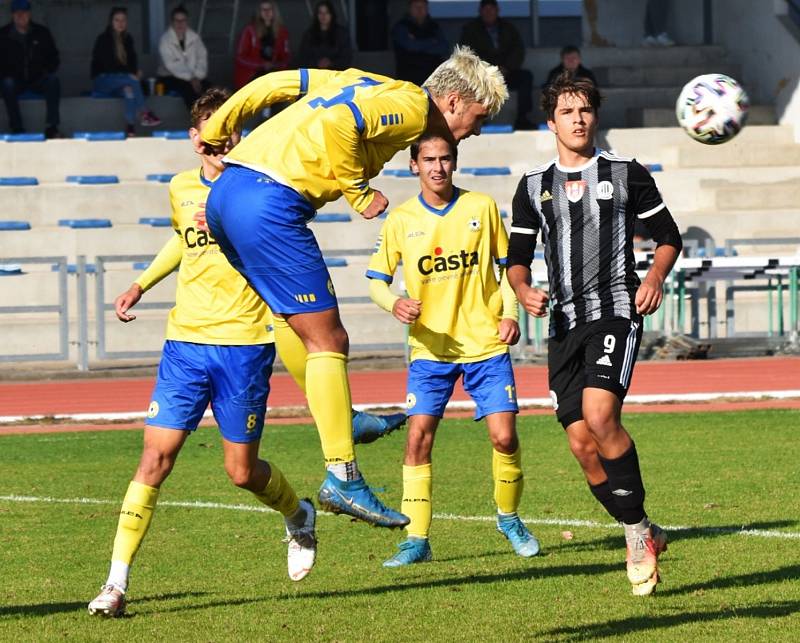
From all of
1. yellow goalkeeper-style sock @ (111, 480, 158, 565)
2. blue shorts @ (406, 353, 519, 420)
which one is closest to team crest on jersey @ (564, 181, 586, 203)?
blue shorts @ (406, 353, 519, 420)

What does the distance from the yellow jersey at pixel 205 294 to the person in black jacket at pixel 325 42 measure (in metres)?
16.1

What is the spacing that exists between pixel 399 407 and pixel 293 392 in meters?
2.66

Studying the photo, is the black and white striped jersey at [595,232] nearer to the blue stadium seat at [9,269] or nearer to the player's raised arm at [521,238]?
the player's raised arm at [521,238]

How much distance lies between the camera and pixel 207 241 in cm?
688

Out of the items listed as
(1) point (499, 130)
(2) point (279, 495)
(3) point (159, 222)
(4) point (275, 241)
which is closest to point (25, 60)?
(3) point (159, 222)

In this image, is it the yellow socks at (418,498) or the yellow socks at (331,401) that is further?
the yellow socks at (418,498)

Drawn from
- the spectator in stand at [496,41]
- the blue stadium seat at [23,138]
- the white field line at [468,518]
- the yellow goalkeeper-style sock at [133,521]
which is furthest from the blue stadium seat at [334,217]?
the yellow goalkeeper-style sock at [133,521]

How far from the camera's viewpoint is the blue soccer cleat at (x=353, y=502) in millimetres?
5375

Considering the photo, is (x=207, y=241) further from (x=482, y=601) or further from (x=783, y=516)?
(x=783, y=516)

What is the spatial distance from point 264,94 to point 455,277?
2.38 meters

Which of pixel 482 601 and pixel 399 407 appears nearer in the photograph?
pixel 482 601

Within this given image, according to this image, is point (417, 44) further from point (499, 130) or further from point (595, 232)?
point (595, 232)

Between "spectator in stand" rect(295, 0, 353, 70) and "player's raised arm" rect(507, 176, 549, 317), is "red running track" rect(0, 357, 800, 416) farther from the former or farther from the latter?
"player's raised arm" rect(507, 176, 549, 317)

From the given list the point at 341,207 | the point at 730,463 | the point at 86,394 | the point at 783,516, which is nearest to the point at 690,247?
the point at 341,207
